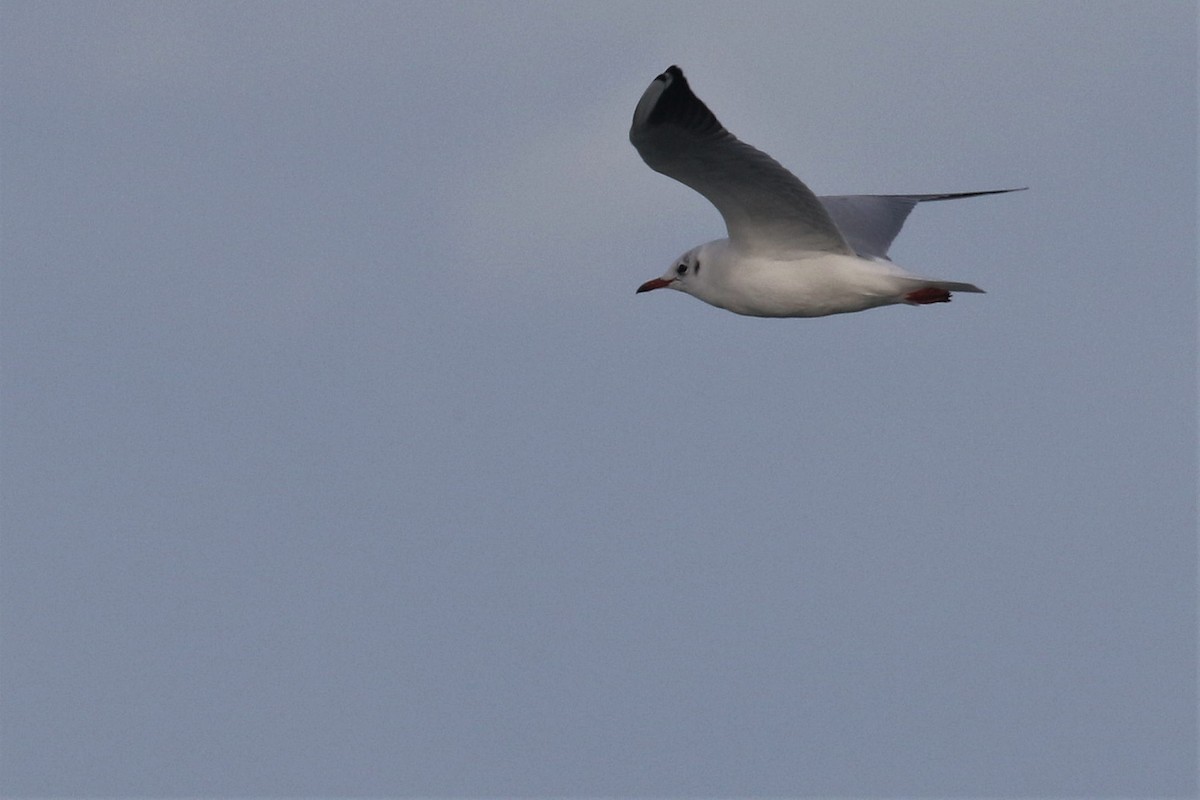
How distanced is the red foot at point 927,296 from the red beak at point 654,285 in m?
2.16

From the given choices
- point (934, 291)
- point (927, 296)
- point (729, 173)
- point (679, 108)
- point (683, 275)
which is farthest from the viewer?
point (683, 275)

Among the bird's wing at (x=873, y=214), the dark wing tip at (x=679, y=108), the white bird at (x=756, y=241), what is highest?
the bird's wing at (x=873, y=214)

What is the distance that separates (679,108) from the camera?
12938mm

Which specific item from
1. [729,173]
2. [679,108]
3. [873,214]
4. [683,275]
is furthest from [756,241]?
[873,214]

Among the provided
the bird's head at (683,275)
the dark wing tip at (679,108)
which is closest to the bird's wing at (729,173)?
the dark wing tip at (679,108)

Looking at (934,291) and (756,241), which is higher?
(756,241)

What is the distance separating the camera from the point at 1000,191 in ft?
57.2

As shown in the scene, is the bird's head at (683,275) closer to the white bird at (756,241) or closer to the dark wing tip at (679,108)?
the white bird at (756,241)

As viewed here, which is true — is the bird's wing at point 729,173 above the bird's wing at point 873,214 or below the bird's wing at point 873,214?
below

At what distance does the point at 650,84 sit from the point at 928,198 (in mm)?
5180

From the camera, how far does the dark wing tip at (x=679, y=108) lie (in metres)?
12.7

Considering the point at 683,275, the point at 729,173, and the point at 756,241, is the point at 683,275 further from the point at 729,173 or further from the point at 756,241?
the point at 729,173

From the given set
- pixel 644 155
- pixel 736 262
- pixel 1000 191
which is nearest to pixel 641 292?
pixel 736 262

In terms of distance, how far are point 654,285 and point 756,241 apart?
158 centimetres
